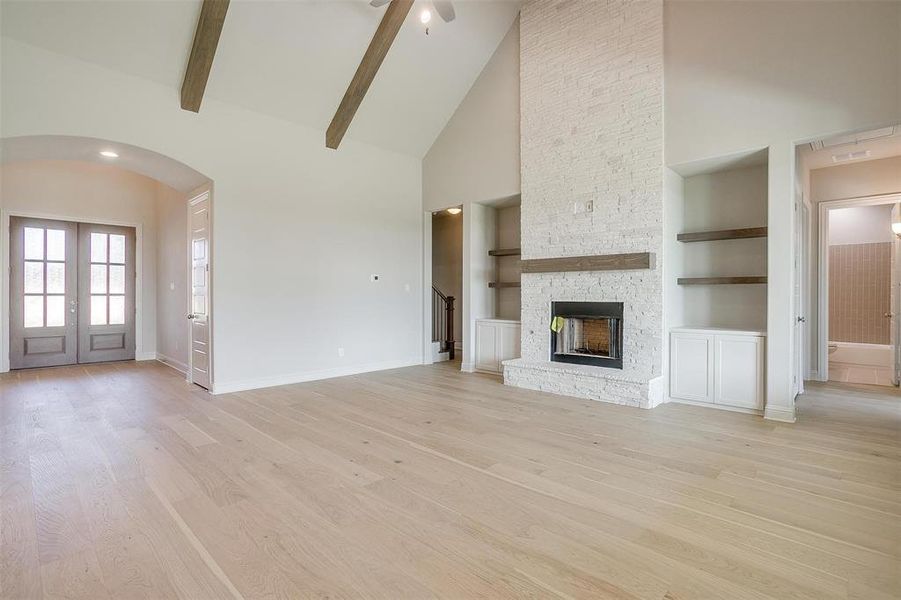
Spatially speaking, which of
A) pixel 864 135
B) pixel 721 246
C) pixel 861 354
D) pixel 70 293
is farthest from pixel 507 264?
pixel 70 293

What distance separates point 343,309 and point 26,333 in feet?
16.8

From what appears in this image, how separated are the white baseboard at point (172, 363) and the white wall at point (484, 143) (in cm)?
465

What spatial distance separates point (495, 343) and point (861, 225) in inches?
302

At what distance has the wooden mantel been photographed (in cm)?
480

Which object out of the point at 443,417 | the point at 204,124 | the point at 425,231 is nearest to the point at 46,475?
the point at 443,417

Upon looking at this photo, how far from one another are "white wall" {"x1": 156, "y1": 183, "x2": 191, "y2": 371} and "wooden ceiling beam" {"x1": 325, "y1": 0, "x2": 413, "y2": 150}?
2.54 metres

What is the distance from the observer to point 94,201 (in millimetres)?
7480

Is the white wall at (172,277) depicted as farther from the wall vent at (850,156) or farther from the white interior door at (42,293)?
the wall vent at (850,156)

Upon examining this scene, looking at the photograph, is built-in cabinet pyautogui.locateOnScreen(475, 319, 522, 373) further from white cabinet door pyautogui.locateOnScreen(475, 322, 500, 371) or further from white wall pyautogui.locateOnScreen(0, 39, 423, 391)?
white wall pyautogui.locateOnScreen(0, 39, 423, 391)

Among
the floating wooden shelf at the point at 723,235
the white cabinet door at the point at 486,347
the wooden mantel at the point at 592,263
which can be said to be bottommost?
the white cabinet door at the point at 486,347

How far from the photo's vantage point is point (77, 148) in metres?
4.75

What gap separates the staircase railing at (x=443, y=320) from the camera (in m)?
8.34

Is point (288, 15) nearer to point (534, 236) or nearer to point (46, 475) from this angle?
point (534, 236)

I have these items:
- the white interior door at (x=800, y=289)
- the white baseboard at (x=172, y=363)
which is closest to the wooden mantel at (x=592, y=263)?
the white interior door at (x=800, y=289)
